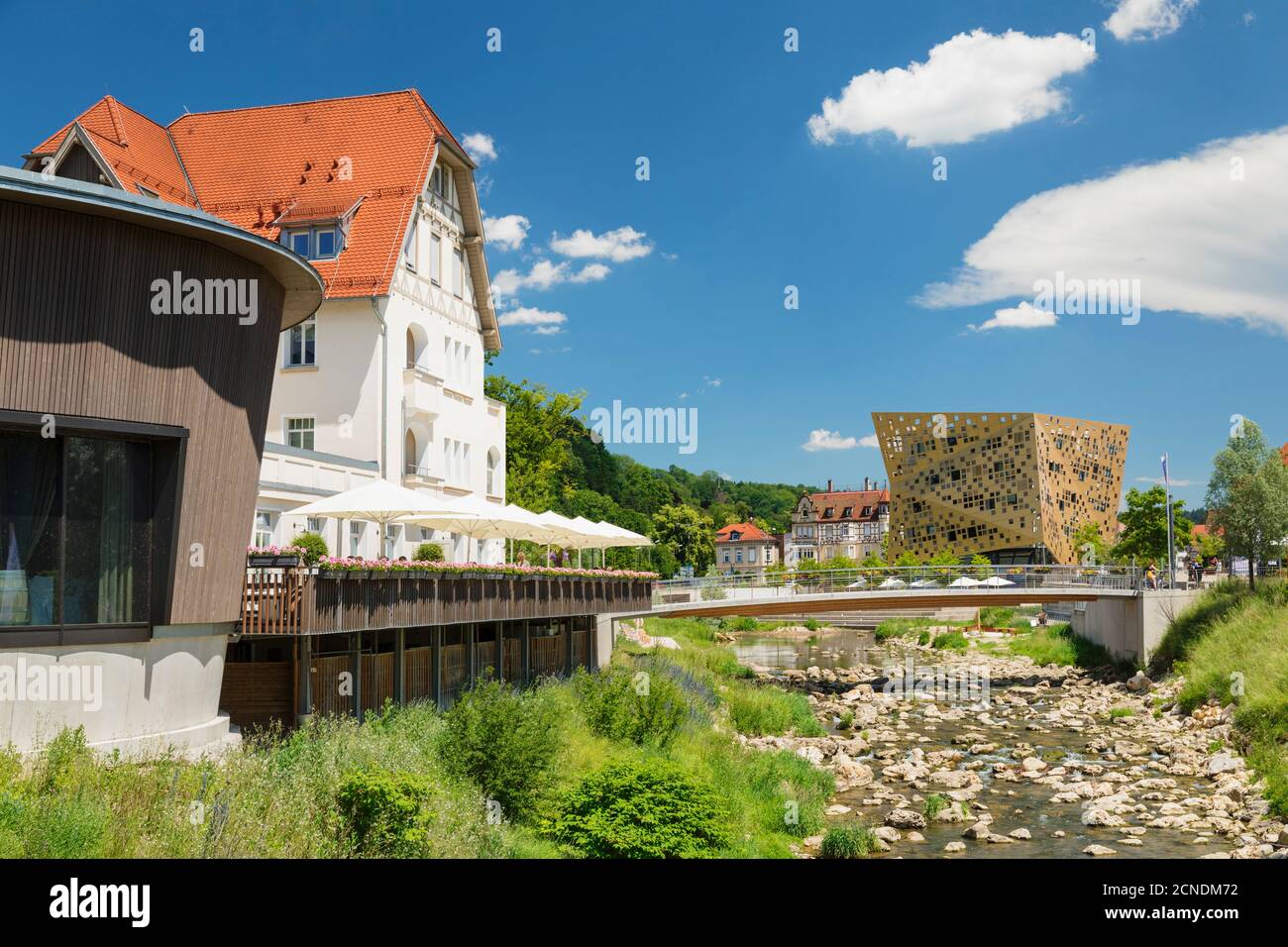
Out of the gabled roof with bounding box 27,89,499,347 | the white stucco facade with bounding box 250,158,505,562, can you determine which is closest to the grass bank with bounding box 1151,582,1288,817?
the white stucco facade with bounding box 250,158,505,562

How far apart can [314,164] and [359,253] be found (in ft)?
16.2

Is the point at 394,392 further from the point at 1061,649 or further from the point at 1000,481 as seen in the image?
the point at 1000,481

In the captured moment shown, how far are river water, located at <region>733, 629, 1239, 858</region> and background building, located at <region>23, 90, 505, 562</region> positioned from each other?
1473cm

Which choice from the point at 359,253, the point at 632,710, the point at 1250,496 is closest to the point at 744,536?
the point at 1250,496

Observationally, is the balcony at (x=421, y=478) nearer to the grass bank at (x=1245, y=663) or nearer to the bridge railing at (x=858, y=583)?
the bridge railing at (x=858, y=583)

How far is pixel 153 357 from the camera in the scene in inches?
565

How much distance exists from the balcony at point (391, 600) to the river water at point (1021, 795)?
855cm

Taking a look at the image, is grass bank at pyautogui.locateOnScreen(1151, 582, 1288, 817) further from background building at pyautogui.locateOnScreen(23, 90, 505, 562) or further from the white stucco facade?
background building at pyautogui.locateOnScreen(23, 90, 505, 562)

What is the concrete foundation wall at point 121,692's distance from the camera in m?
13.0

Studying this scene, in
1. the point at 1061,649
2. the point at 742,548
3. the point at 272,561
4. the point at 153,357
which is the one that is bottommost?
the point at 1061,649

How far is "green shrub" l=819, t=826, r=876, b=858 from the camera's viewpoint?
19.6m
